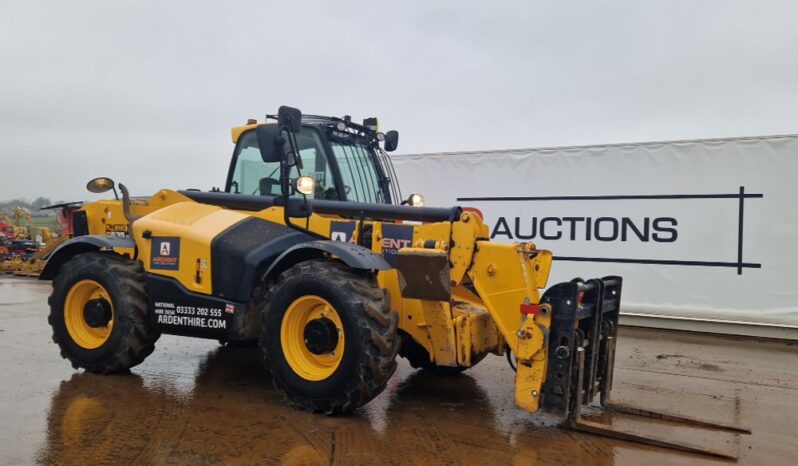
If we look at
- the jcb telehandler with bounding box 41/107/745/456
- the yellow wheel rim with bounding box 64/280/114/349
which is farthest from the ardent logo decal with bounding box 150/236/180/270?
the yellow wheel rim with bounding box 64/280/114/349

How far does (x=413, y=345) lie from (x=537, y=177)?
5.98 metres

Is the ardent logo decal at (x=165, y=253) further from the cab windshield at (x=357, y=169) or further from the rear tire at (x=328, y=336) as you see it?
the cab windshield at (x=357, y=169)

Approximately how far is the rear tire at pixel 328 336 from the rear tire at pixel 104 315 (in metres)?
1.57

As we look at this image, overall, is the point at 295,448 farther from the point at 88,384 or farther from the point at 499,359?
the point at 499,359

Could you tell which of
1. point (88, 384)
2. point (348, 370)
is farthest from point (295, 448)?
point (88, 384)

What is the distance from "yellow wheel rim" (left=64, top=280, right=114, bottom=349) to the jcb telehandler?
0.01 meters

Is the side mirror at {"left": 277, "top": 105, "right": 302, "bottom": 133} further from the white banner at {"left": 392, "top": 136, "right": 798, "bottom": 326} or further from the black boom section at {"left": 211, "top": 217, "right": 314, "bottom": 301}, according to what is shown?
the white banner at {"left": 392, "top": 136, "right": 798, "bottom": 326}

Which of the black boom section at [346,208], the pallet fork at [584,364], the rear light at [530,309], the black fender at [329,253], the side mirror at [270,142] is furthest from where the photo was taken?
the black boom section at [346,208]

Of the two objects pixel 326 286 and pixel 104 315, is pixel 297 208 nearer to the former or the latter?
pixel 326 286

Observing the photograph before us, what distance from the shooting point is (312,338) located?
209 inches

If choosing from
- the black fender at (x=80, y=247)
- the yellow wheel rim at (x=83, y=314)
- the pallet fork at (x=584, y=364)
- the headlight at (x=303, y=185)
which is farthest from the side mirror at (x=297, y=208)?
the pallet fork at (x=584, y=364)

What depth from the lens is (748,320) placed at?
396 inches

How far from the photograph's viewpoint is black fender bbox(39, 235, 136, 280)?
6.61 meters

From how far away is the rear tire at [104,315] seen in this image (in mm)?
6273
